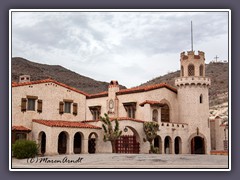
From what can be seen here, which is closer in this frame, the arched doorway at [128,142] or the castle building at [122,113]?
the castle building at [122,113]

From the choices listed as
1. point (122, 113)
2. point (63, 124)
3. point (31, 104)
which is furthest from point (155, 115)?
point (31, 104)

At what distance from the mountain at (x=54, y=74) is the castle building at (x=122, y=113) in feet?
1.67

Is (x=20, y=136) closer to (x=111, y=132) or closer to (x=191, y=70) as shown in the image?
(x=111, y=132)

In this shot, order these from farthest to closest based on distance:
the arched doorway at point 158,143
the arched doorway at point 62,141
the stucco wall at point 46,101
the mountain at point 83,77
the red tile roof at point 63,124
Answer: the arched doorway at point 158,143
the arched doorway at point 62,141
the red tile roof at point 63,124
the stucco wall at point 46,101
the mountain at point 83,77

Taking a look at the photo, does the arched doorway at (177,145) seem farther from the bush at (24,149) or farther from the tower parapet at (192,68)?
the bush at (24,149)

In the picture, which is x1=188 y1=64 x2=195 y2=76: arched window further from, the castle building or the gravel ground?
the gravel ground

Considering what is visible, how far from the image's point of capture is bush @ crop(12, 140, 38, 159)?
20.0m

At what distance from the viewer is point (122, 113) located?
1257 inches

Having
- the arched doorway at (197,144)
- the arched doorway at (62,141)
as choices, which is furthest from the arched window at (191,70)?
the arched doorway at (62,141)

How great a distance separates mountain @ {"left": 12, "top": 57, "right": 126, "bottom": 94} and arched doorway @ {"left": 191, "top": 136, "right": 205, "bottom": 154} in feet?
23.6

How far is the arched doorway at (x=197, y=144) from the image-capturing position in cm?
3138
